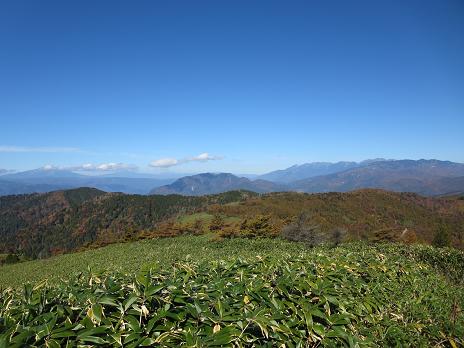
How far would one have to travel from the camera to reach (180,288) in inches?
104

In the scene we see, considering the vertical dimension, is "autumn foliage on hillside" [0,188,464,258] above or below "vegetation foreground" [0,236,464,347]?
below

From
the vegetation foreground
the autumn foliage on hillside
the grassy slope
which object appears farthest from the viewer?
the autumn foliage on hillside

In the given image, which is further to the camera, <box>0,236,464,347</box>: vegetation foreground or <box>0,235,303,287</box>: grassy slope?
<box>0,235,303,287</box>: grassy slope

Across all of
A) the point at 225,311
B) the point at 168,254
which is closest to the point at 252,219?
Result: the point at 168,254

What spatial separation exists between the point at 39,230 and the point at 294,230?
154 meters

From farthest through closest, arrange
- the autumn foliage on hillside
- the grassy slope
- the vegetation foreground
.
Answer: the autumn foliage on hillside → the grassy slope → the vegetation foreground

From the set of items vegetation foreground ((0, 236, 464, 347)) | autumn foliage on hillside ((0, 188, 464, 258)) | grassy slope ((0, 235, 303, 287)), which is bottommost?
autumn foliage on hillside ((0, 188, 464, 258))

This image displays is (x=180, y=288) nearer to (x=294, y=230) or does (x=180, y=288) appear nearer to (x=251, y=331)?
(x=251, y=331)

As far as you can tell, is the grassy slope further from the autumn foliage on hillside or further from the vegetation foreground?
the autumn foliage on hillside

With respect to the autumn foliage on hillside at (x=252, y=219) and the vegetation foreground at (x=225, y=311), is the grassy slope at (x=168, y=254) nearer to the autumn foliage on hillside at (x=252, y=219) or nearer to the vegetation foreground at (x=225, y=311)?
the vegetation foreground at (x=225, y=311)

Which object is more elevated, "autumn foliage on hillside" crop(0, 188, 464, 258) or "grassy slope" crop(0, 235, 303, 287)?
"grassy slope" crop(0, 235, 303, 287)

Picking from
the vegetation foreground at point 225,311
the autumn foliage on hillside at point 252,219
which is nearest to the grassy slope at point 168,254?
the vegetation foreground at point 225,311

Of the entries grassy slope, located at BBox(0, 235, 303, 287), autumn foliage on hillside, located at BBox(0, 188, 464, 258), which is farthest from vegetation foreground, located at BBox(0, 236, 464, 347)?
autumn foliage on hillside, located at BBox(0, 188, 464, 258)

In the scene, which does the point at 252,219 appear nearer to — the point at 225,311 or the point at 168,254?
the point at 168,254
